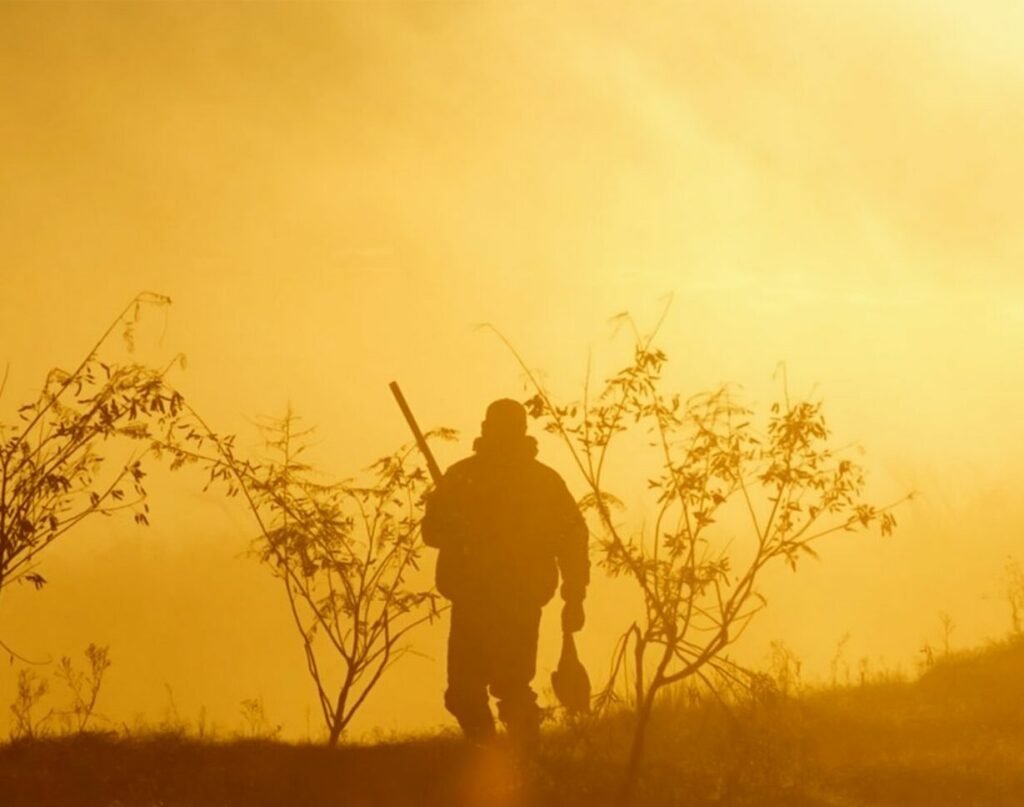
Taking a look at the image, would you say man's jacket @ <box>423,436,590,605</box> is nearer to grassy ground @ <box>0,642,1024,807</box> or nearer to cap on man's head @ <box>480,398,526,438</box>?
cap on man's head @ <box>480,398,526,438</box>

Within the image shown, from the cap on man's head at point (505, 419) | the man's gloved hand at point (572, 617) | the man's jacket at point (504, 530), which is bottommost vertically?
the man's gloved hand at point (572, 617)

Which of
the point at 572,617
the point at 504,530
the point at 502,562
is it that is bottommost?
the point at 572,617

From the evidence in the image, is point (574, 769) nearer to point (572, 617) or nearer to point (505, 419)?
point (572, 617)

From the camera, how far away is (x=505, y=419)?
13.2 m

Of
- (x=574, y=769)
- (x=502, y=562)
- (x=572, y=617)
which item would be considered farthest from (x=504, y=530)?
(x=574, y=769)

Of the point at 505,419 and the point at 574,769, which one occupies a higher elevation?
the point at 505,419

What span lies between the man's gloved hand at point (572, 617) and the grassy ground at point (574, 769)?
951 mm

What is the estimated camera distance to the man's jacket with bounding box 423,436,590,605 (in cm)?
1322

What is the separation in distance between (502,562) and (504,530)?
288 millimetres

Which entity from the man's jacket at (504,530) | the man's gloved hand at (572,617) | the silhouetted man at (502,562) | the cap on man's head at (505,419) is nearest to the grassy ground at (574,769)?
the silhouetted man at (502,562)

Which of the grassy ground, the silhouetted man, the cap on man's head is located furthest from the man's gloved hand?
the cap on man's head

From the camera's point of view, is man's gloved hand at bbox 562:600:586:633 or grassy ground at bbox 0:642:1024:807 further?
man's gloved hand at bbox 562:600:586:633

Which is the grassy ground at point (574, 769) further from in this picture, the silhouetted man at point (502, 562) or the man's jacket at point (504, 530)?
the man's jacket at point (504, 530)

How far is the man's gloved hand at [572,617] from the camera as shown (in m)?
13.3
